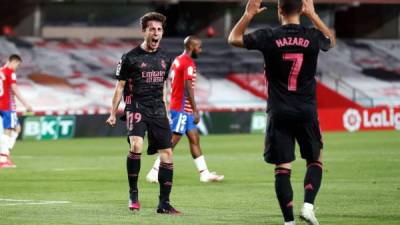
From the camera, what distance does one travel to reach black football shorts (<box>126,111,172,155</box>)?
1312cm

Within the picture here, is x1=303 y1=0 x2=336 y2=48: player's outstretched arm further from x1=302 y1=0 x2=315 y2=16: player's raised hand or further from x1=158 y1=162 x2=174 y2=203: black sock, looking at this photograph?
x1=158 y1=162 x2=174 y2=203: black sock

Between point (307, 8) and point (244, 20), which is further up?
point (307, 8)

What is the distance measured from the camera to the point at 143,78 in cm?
1325

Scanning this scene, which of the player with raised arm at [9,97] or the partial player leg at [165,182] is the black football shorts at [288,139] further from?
the player with raised arm at [9,97]

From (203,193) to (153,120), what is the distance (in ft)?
8.78

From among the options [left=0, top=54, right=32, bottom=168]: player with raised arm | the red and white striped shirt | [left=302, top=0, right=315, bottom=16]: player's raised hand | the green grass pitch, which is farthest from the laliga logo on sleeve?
[left=302, top=0, right=315, bottom=16]: player's raised hand

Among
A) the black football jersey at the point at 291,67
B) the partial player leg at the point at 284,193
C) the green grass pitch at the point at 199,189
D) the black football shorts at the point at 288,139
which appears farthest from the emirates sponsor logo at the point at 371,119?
the partial player leg at the point at 284,193

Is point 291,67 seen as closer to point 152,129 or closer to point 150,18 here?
point 150,18

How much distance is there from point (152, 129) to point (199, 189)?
3.33 metres

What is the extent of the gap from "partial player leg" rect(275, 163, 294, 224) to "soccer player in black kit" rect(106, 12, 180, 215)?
2690 millimetres

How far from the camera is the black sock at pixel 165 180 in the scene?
12777 mm

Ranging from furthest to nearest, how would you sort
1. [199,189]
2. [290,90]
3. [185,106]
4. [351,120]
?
1. [351,120]
2. [185,106]
3. [199,189]
4. [290,90]

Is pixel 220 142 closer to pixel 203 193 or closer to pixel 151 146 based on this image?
pixel 203 193

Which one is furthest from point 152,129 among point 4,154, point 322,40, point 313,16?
point 4,154
